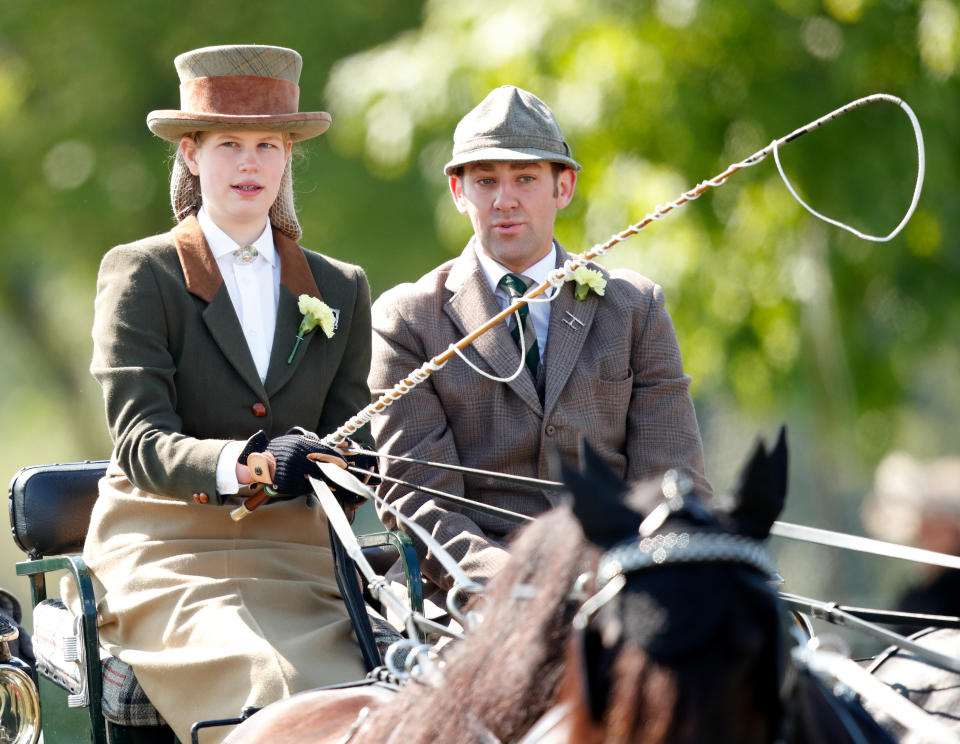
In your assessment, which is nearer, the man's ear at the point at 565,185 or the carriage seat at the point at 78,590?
the carriage seat at the point at 78,590

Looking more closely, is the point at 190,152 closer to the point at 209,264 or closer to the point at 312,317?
the point at 209,264

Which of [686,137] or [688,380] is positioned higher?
[686,137]

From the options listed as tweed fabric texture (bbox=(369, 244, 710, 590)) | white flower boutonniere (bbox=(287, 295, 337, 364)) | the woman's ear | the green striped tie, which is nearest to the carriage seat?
tweed fabric texture (bbox=(369, 244, 710, 590))

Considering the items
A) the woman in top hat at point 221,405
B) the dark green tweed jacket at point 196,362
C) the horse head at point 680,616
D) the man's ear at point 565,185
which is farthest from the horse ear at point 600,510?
the man's ear at point 565,185

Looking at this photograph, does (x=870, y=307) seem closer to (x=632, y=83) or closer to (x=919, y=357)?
(x=919, y=357)

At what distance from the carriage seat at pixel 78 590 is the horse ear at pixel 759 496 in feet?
5.29

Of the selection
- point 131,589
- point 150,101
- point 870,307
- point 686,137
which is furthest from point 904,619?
point 150,101

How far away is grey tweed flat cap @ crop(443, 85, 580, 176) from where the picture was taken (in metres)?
3.72

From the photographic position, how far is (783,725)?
1.59m

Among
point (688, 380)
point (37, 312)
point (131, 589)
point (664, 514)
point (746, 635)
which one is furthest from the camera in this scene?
point (37, 312)

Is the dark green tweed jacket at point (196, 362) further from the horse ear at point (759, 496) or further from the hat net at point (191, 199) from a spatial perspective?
the horse ear at point (759, 496)

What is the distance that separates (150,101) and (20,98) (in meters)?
1.03

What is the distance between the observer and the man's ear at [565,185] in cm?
389

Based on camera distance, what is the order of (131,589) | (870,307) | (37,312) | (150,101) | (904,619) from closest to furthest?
1. (904,619)
2. (131,589)
3. (870,307)
4. (150,101)
5. (37,312)
